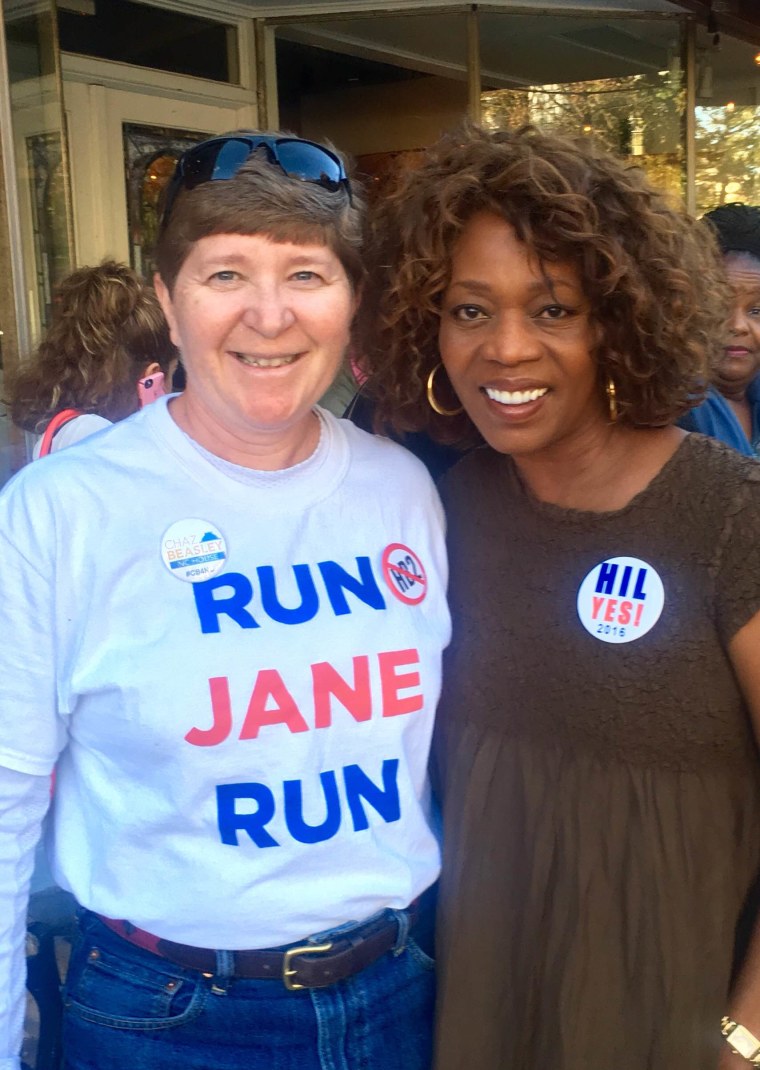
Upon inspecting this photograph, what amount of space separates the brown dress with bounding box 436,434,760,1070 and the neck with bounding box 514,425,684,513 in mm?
31

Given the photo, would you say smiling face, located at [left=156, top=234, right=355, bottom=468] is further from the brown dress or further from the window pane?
the window pane

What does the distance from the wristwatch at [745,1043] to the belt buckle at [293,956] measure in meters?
0.65

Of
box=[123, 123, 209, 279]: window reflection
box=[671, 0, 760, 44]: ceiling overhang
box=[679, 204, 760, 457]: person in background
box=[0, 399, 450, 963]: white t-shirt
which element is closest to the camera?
box=[0, 399, 450, 963]: white t-shirt

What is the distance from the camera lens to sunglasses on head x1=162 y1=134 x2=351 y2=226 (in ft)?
4.91

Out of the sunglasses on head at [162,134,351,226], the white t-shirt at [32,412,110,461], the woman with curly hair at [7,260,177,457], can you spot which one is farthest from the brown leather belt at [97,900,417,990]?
the woman with curly hair at [7,260,177,457]

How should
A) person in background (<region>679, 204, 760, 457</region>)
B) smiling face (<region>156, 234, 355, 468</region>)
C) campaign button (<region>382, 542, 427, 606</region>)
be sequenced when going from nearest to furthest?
smiling face (<region>156, 234, 355, 468</region>), campaign button (<region>382, 542, 427, 606</region>), person in background (<region>679, 204, 760, 457</region>)

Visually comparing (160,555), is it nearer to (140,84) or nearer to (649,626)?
(649,626)

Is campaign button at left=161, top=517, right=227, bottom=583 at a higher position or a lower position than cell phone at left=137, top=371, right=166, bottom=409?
lower

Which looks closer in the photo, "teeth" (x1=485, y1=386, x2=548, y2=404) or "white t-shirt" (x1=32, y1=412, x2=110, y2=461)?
"teeth" (x1=485, y1=386, x2=548, y2=404)

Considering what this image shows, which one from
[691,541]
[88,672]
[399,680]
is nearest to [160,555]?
[88,672]

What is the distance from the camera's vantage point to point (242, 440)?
1.56 m

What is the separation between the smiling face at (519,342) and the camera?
1.60 meters

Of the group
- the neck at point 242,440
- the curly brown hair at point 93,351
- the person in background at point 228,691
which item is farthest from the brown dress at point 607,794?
the curly brown hair at point 93,351

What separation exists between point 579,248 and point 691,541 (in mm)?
501
